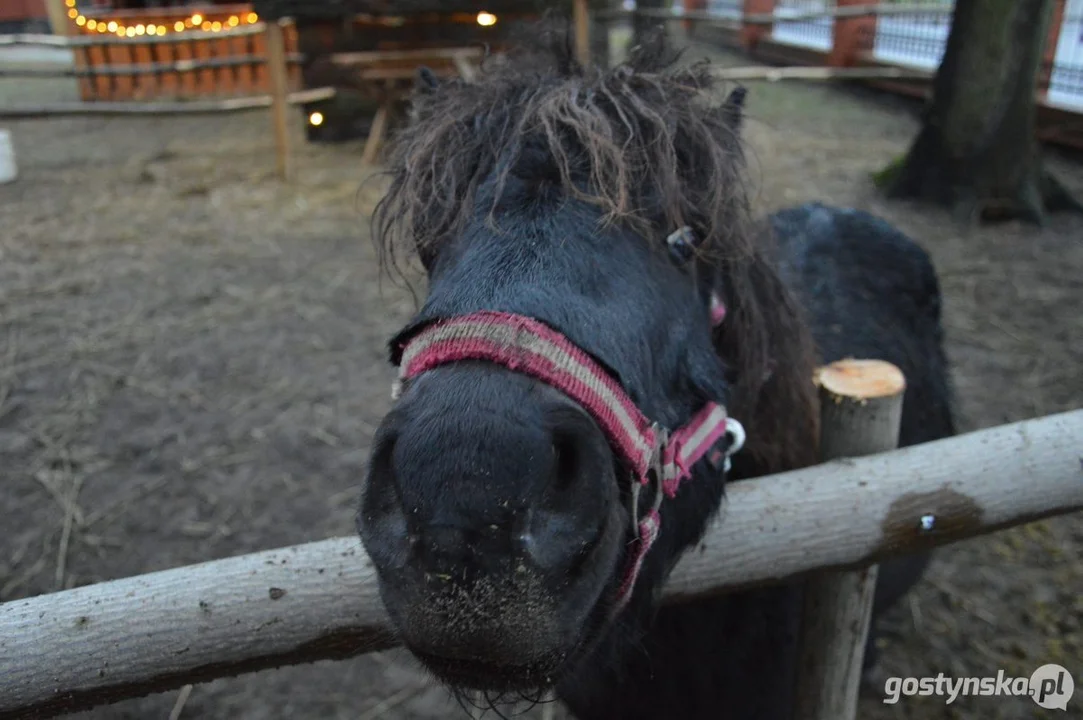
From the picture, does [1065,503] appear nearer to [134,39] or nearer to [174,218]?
[174,218]

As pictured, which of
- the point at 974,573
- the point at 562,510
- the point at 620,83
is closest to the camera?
the point at 562,510

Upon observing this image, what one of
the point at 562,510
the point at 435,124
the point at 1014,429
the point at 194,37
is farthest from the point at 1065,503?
the point at 194,37

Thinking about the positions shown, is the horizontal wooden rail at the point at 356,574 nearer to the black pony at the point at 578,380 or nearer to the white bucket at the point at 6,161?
the black pony at the point at 578,380

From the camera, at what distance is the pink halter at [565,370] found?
1191mm

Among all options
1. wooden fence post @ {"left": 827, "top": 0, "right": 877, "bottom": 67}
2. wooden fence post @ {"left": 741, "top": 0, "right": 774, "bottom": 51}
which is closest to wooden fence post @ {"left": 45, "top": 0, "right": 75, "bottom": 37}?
wooden fence post @ {"left": 827, "top": 0, "right": 877, "bottom": 67}

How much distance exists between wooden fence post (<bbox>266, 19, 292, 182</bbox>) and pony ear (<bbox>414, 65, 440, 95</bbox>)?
7301 mm

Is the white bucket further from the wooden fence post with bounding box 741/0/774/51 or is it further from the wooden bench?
the wooden fence post with bounding box 741/0/774/51

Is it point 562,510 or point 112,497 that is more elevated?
point 562,510

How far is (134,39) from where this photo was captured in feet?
30.7

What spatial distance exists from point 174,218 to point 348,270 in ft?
8.92

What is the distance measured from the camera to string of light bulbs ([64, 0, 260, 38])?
14.1m

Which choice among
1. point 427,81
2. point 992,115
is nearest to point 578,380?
point 427,81

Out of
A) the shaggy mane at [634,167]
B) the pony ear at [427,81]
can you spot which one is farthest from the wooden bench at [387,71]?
the shaggy mane at [634,167]

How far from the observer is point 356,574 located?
5.19ft
